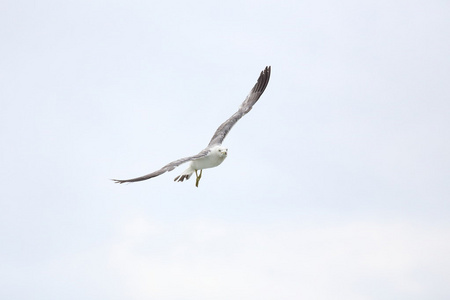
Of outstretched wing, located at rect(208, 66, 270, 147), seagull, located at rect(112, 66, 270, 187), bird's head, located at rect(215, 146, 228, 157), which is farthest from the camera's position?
outstretched wing, located at rect(208, 66, 270, 147)

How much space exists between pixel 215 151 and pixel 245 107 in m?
9.60

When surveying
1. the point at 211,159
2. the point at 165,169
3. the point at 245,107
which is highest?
the point at 245,107

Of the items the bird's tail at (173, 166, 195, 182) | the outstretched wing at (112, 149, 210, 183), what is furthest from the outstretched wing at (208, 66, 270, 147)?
the outstretched wing at (112, 149, 210, 183)

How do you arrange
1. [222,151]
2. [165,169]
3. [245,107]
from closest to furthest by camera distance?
[165,169], [222,151], [245,107]

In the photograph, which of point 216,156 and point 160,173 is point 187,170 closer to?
point 216,156

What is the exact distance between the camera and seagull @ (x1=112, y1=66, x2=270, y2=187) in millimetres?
36625

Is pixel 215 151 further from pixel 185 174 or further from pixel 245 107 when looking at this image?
pixel 245 107

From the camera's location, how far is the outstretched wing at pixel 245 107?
4584 cm

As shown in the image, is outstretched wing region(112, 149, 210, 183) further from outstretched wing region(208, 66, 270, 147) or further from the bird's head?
outstretched wing region(208, 66, 270, 147)

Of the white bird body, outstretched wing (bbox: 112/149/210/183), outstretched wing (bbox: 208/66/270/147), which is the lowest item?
outstretched wing (bbox: 112/149/210/183)

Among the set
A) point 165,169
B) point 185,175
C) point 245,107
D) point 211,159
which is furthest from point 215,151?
point 245,107

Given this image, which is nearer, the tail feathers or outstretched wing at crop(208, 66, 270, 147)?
the tail feathers

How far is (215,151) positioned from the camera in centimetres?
4153

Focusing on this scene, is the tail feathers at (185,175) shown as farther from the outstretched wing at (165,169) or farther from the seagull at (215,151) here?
the outstretched wing at (165,169)
